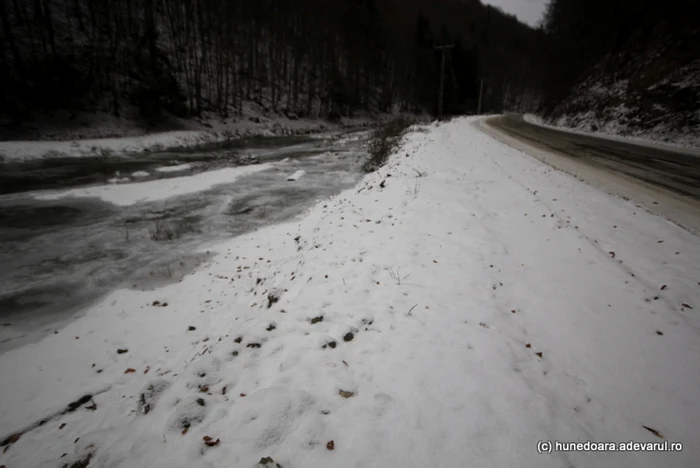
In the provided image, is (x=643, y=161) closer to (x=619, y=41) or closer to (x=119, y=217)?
(x=119, y=217)

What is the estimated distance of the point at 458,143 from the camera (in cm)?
1620

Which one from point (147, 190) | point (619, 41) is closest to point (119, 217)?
point (147, 190)

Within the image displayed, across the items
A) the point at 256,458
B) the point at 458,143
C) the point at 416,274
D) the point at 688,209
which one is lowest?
the point at 256,458

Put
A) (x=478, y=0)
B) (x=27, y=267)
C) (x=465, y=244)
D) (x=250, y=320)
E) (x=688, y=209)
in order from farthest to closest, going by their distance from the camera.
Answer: (x=478, y=0) → (x=27, y=267) → (x=688, y=209) → (x=465, y=244) → (x=250, y=320)

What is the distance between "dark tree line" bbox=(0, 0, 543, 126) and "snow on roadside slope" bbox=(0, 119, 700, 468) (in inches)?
964

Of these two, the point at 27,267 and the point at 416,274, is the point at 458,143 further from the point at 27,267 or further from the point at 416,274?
the point at 27,267

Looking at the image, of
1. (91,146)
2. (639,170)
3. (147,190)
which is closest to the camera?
(639,170)

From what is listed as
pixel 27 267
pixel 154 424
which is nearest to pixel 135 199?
pixel 27 267

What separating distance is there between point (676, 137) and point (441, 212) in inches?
606

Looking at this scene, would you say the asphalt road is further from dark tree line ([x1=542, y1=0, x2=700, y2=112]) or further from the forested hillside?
dark tree line ([x1=542, y1=0, x2=700, y2=112])

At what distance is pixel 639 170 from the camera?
922 centimetres

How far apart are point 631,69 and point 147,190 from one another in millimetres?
29157

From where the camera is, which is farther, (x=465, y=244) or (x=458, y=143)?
(x=458, y=143)

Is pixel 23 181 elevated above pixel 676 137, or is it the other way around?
pixel 676 137
